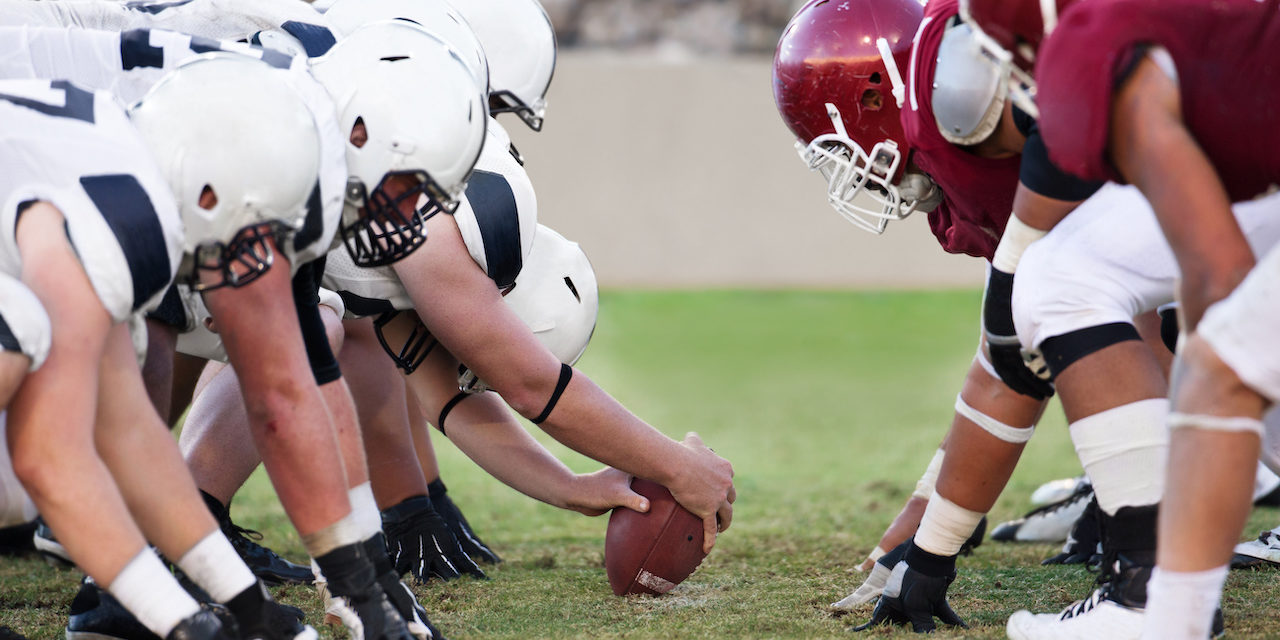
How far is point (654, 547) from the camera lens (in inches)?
105

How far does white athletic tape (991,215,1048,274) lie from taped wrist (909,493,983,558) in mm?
449

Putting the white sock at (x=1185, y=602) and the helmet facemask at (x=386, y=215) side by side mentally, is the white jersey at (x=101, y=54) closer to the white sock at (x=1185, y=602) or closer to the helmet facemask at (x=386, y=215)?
the helmet facemask at (x=386, y=215)

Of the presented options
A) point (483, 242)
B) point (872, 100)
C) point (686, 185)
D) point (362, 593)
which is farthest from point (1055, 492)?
point (686, 185)

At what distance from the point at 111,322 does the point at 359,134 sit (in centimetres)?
63

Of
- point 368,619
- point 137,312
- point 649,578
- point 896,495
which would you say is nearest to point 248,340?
point 137,312

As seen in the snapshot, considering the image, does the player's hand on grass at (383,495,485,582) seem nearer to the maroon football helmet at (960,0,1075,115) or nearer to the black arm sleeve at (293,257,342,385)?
the black arm sleeve at (293,257,342,385)

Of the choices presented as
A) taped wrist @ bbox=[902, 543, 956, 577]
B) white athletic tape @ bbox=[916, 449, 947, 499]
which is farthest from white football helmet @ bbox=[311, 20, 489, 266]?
white athletic tape @ bbox=[916, 449, 947, 499]

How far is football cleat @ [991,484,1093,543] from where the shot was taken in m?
3.30

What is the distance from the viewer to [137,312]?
1.90 metres

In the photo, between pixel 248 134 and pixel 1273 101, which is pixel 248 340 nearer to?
pixel 248 134

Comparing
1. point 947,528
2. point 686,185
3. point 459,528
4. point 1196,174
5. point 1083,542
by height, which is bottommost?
point 686,185

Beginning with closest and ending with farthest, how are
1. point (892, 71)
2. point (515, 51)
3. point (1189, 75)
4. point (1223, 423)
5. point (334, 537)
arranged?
point (1223, 423), point (1189, 75), point (334, 537), point (892, 71), point (515, 51)

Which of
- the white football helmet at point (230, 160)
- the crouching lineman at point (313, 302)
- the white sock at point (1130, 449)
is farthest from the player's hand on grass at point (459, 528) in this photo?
the white sock at point (1130, 449)

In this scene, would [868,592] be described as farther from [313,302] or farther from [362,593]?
[313,302]
